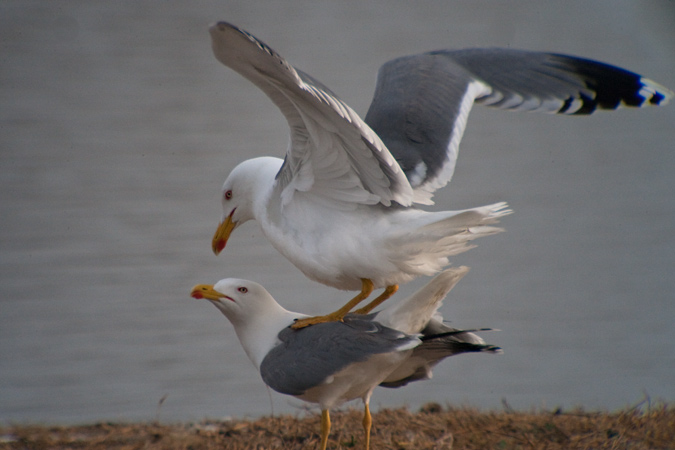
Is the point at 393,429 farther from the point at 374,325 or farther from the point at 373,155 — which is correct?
the point at 373,155

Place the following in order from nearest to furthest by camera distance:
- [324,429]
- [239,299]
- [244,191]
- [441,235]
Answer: [441,235], [324,429], [239,299], [244,191]

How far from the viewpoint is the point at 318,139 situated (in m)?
1.68

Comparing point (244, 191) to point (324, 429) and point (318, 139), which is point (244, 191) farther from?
point (324, 429)

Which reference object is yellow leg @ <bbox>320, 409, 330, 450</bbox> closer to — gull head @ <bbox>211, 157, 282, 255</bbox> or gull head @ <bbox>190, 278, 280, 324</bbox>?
gull head @ <bbox>190, 278, 280, 324</bbox>

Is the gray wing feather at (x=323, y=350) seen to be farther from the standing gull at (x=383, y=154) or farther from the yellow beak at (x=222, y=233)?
the yellow beak at (x=222, y=233)

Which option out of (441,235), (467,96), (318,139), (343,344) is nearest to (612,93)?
(467,96)

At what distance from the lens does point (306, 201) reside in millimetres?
1832

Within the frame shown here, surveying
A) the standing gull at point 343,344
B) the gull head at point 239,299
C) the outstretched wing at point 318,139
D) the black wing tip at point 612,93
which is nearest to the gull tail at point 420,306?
the standing gull at point 343,344

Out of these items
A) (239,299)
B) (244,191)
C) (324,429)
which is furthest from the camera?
(244,191)

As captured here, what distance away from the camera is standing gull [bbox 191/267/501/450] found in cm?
164

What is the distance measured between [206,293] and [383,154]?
62cm

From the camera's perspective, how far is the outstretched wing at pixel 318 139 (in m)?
1.42

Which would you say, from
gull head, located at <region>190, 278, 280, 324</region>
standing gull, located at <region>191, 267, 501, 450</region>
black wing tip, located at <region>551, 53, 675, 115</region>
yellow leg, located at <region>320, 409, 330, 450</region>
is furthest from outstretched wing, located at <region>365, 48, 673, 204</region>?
yellow leg, located at <region>320, 409, 330, 450</region>

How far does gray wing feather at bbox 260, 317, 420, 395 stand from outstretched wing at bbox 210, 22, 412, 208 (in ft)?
1.08
